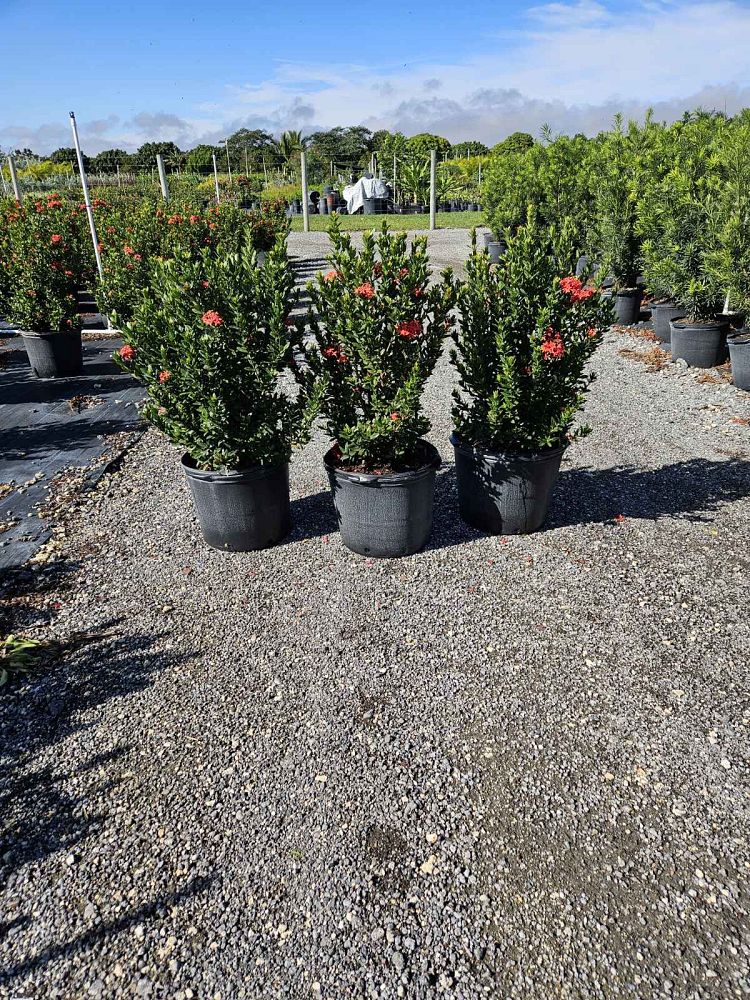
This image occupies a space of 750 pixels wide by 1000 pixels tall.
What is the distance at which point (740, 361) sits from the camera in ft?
21.6

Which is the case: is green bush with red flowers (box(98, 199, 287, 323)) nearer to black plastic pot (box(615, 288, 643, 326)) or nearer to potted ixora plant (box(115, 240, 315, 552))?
potted ixora plant (box(115, 240, 315, 552))

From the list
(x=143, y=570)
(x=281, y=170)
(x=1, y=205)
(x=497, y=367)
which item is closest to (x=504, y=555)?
(x=497, y=367)

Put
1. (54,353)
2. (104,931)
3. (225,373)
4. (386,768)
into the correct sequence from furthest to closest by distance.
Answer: (54,353)
(225,373)
(386,768)
(104,931)

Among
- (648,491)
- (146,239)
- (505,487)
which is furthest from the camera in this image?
(146,239)

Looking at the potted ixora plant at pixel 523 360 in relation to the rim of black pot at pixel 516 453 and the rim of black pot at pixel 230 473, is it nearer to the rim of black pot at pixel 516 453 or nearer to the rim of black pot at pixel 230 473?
the rim of black pot at pixel 516 453

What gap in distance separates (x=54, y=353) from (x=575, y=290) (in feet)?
20.3

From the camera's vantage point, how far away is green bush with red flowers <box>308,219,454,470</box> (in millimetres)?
3510

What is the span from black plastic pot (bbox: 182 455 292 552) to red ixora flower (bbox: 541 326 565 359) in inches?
65.1

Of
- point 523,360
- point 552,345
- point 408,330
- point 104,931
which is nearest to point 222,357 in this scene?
point 408,330

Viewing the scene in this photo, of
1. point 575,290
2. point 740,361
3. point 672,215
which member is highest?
point 672,215

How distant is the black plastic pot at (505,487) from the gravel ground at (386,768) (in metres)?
0.17

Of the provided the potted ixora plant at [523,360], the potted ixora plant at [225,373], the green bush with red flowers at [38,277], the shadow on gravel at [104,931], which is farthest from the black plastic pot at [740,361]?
the green bush with red flowers at [38,277]

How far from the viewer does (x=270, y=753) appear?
2629 mm

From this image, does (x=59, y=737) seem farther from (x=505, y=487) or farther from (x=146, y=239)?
(x=146, y=239)
